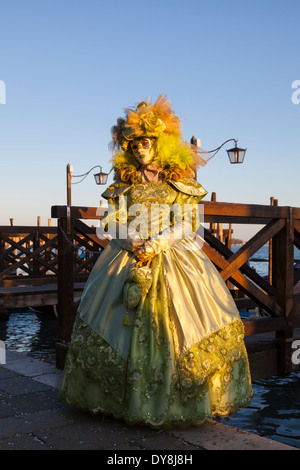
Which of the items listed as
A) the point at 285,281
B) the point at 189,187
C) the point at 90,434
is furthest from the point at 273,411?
the point at 189,187

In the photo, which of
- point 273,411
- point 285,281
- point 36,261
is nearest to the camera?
point 273,411

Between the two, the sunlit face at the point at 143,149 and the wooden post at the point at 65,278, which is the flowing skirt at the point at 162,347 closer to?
the sunlit face at the point at 143,149

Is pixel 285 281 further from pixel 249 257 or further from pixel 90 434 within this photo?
pixel 90 434

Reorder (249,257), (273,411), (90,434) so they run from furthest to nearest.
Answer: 1. (249,257)
2. (273,411)
3. (90,434)

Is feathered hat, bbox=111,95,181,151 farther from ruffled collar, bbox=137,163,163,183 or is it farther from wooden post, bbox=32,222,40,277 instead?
wooden post, bbox=32,222,40,277

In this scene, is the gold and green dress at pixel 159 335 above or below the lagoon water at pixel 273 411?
above

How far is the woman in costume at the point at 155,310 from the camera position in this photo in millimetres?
2643

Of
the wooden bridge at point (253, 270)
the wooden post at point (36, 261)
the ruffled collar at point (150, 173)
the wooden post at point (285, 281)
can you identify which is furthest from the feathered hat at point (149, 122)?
the wooden post at point (36, 261)

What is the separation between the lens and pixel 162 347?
2670mm

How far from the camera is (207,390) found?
2688 millimetres

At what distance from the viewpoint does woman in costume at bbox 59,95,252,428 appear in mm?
2643

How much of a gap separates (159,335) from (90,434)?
0.61 m

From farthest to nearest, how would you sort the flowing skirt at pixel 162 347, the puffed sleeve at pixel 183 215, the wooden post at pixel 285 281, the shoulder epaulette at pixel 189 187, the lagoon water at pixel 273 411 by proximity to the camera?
the wooden post at pixel 285 281 → the lagoon water at pixel 273 411 → the shoulder epaulette at pixel 189 187 → the puffed sleeve at pixel 183 215 → the flowing skirt at pixel 162 347
